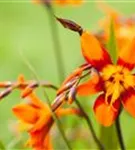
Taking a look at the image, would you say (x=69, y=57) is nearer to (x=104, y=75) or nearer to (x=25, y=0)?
(x=25, y=0)

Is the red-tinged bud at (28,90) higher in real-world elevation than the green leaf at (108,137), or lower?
higher

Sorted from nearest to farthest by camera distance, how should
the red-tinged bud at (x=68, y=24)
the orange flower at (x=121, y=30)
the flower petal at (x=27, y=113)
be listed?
1. the red-tinged bud at (x=68, y=24)
2. the flower petal at (x=27, y=113)
3. the orange flower at (x=121, y=30)

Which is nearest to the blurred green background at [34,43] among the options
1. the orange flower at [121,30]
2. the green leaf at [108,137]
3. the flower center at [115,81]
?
the orange flower at [121,30]

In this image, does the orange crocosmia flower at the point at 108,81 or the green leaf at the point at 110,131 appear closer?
the orange crocosmia flower at the point at 108,81

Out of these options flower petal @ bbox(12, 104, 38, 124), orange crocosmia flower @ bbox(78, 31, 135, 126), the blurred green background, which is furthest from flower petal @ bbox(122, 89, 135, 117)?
the blurred green background

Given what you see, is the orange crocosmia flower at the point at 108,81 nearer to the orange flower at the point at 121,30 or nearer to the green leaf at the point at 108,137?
the green leaf at the point at 108,137

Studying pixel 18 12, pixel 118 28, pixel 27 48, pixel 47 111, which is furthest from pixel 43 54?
pixel 47 111

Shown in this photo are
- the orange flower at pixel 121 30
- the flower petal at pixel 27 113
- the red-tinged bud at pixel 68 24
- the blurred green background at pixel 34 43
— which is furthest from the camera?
the blurred green background at pixel 34 43

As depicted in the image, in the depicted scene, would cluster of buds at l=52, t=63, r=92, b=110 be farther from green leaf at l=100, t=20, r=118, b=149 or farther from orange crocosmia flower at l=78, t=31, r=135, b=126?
green leaf at l=100, t=20, r=118, b=149
